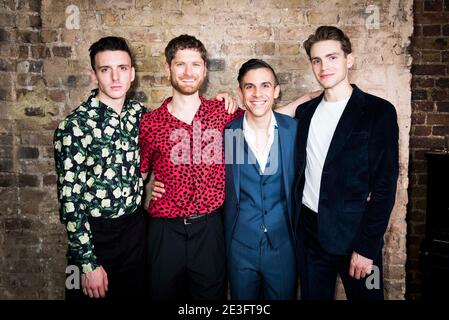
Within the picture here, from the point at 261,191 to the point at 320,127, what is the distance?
54 centimetres

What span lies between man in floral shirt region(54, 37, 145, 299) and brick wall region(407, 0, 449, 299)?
235 cm

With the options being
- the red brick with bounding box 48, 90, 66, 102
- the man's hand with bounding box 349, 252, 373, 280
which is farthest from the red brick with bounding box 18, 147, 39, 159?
the man's hand with bounding box 349, 252, 373, 280

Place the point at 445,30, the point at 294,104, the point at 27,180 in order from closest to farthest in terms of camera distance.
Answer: the point at 294,104, the point at 27,180, the point at 445,30

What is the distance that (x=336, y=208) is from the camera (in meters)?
1.89

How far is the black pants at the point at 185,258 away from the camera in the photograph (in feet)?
6.46

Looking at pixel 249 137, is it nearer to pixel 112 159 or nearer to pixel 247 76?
pixel 247 76

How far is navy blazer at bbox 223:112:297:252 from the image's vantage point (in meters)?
1.97

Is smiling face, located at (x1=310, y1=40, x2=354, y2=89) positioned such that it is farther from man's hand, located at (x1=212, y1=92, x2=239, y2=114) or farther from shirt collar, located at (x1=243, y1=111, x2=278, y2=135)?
man's hand, located at (x1=212, y1=92, x2=239, y2=114)

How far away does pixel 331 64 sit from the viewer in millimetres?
1954

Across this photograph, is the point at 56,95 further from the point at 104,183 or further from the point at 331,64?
the point at 331,64

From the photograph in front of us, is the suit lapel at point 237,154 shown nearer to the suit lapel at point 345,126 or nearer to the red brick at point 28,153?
the suit lapel at point 345,126

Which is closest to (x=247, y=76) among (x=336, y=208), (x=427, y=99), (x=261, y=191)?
(x=261, y=191)

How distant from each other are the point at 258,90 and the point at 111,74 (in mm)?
889

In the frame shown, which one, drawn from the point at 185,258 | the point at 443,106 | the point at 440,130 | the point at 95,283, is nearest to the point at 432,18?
the point at 443,106
